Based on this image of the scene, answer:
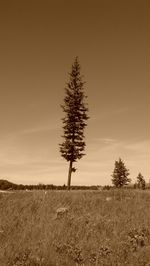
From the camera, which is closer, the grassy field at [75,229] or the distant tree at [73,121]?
the grassy field at [75,229]

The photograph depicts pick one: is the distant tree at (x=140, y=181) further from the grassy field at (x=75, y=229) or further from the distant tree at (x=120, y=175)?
the grassy field at (x=75, y=229)

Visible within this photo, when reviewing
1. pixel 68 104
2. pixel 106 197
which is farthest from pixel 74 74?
pixel 106 197

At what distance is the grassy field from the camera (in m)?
14.2

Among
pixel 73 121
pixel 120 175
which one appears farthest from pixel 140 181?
pixel 73 121

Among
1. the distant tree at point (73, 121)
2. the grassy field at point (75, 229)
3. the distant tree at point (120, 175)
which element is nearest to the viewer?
the grassy field at point (75, 229)

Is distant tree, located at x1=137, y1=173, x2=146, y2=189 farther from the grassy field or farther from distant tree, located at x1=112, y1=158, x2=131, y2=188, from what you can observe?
the grassy field

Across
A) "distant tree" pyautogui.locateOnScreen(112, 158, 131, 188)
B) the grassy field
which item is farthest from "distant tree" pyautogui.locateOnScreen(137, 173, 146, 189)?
the grassy field

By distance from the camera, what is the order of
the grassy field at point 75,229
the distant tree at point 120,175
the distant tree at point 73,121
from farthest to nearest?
the distant tree at point 120,175, the distant tree at point 73,121, the grassy field at point 75,229

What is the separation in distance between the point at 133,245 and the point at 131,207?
322 inches

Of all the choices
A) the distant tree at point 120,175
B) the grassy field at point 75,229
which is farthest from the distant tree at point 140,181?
the grassy field at point 75,229

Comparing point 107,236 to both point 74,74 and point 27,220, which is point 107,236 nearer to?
Answer: point 27,220

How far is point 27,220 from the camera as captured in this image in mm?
21094

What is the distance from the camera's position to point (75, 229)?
19.1 metres

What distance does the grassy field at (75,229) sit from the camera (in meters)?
14.2
